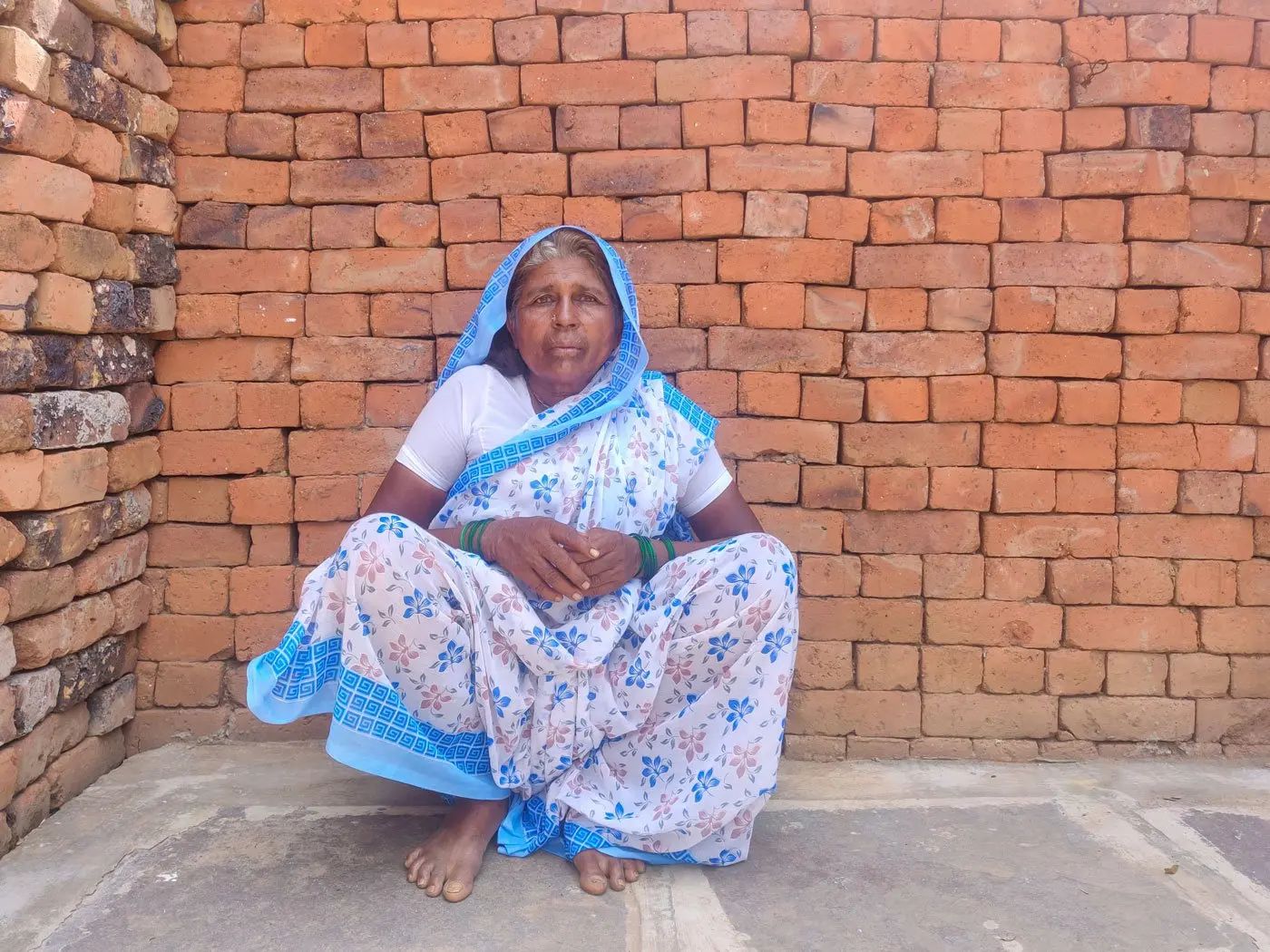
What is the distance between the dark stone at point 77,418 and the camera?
107 inches

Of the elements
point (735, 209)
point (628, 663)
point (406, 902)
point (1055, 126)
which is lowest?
point (406, 902)

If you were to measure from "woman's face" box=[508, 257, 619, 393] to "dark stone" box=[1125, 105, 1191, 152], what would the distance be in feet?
5.99

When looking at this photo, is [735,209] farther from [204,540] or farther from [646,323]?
[204,540]

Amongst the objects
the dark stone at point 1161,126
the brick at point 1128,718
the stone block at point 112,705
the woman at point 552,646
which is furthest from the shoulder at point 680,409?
the stone block at point 112,705

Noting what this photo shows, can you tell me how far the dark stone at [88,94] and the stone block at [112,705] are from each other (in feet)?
5.65

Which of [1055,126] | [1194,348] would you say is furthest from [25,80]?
[1194,348]

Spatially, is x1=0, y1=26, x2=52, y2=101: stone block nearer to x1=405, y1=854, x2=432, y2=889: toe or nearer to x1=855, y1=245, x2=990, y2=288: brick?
x1=405, y1=854, x2=432, y2=889: toe

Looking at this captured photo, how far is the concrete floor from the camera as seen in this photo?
223 cm

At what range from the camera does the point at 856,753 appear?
134 inches

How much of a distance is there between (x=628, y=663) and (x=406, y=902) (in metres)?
0.76

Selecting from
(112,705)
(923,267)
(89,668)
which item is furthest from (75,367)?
(923,267)

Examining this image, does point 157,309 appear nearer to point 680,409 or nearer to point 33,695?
point 33,695

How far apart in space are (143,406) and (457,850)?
1.78m

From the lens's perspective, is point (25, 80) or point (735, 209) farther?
point (735, 209)
